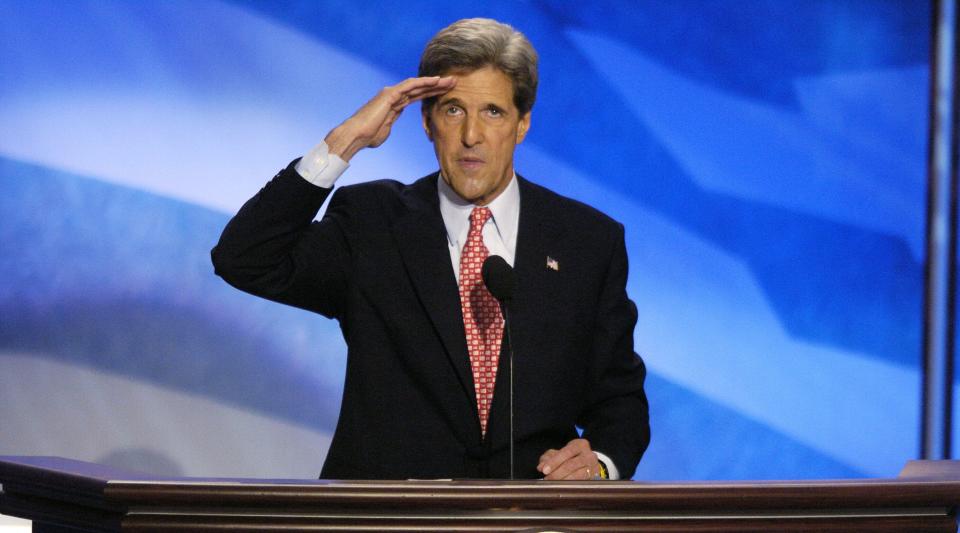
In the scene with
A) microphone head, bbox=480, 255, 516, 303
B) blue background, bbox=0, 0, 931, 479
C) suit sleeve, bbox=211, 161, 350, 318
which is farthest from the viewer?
blue background, bbox=0, 0, 931, 479

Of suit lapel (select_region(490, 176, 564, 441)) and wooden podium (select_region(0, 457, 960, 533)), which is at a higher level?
suit lapel (select_region(490, 176, 564, 441))

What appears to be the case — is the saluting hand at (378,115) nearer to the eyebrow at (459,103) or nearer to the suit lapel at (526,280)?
the eyebrow at (459,103)

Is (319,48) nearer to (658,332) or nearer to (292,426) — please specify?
(292,426)

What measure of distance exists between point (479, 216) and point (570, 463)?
0.55 meters

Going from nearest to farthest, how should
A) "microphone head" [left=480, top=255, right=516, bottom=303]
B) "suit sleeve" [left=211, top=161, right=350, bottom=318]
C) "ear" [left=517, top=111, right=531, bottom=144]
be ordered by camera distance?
"microphone head" [left=480, top=255, right=516, bottom=303] < "suit sleeve" [left=211, top=161, right=350, bottom=318] < "ear" [left=517, top=111, right=531, bottom=144]

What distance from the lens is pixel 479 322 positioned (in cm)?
225

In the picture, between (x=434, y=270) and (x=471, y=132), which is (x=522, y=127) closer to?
(x=471, y=132)

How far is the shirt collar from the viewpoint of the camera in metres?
2.36

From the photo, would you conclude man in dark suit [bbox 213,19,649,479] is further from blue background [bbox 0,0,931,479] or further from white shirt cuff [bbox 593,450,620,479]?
blue background [bbox 0,0,931,479]

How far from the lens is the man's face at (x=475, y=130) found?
7.58 ft

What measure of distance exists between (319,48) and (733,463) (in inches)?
74.7

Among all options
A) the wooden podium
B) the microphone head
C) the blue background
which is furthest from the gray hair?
the blue background

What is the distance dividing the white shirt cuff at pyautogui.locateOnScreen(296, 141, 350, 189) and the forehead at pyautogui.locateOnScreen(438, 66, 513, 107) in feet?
0.96

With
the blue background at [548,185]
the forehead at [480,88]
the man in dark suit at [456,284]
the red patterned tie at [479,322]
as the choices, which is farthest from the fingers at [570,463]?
the blue background at [548,185]
